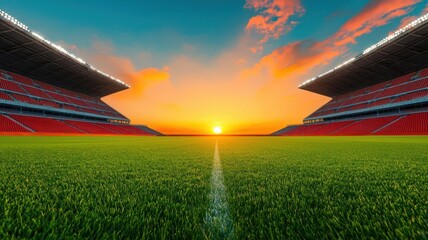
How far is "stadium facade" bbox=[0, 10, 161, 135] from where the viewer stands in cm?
2048

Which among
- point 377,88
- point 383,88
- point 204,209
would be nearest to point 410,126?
point 383,88

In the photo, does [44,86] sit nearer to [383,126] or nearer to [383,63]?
[383,126]

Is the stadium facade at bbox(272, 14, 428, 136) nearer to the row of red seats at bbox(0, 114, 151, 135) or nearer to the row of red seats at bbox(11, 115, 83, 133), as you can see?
the row of red seats at bbox(0, 114, 151, 135)

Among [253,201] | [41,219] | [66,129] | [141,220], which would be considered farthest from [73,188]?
[66,129]

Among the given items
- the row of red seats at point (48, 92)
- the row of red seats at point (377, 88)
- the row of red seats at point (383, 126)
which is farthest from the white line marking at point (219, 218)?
the row of red seats at point (377, 88)

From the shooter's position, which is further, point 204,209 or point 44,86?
point 44,86

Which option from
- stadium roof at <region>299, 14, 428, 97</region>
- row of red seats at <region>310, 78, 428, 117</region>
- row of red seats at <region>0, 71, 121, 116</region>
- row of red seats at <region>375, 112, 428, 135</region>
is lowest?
row of red seats at <region>375, 112, 428, 135</region>

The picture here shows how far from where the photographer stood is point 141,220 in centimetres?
86

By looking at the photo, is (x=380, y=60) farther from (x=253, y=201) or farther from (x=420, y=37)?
(x=253, y=201)

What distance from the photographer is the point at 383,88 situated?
3047cm

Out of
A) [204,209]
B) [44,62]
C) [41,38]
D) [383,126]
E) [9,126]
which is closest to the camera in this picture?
[204,209]

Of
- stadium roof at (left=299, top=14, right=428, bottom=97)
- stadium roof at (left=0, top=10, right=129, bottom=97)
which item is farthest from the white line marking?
stadium roof at (left=299, top=14, right=428, bottom=97)

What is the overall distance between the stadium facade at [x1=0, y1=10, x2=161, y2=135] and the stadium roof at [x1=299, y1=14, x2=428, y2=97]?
38.9 metres

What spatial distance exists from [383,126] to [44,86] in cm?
5042
